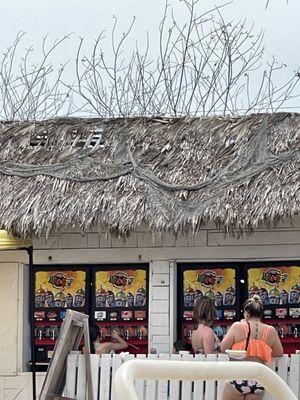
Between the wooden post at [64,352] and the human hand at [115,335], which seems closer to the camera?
the wooden post at [64,352]

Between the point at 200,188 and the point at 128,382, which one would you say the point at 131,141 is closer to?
the point at 200,188

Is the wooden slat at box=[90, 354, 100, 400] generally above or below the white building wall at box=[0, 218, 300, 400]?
below

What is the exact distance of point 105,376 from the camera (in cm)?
859

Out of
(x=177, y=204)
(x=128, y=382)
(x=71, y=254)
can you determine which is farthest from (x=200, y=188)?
(x=128, y=382)

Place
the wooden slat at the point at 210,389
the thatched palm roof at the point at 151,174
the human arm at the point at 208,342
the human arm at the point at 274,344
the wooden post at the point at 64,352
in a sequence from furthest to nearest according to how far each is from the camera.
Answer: the thatched palm roof at the point at 151,174
the human arm at the point at 208,342
the human arm at the point at 274,344
the wooden slat at the point at 210,389
the wooden post at the point at 64,352

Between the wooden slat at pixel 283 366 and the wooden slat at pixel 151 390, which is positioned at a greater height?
the wooden slat at pixel 283 366

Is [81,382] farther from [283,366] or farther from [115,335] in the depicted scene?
[115,335]

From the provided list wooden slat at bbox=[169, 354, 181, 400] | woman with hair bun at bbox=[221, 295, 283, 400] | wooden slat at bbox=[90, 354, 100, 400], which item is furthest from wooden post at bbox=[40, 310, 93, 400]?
woman with hair bun at bbox=[221, 295, 283, 400]

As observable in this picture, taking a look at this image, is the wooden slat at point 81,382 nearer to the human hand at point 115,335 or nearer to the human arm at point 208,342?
the human arm at point 208,342

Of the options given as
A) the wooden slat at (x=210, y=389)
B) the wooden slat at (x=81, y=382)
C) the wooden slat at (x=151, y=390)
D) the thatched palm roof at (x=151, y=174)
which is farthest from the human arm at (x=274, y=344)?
the wooden slat at (x=81, y=382)

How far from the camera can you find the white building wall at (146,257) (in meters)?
10.5

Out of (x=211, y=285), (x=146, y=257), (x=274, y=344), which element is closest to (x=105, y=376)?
(x=274, y=344)

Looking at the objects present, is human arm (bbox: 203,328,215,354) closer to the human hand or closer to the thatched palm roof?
the thatched palm roof

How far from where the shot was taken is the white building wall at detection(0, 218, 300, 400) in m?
10.5
